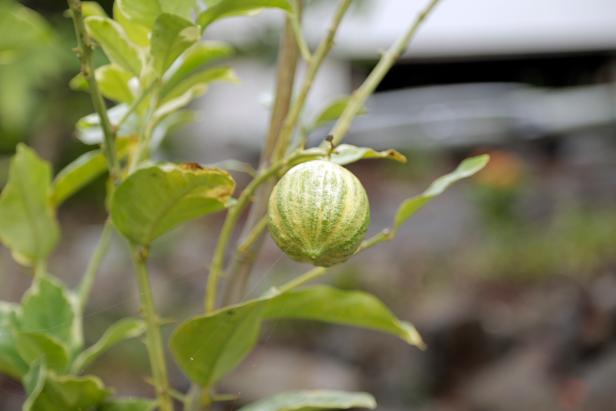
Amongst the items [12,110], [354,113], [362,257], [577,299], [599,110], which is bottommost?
[599,110]

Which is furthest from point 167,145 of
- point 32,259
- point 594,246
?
point 32,259

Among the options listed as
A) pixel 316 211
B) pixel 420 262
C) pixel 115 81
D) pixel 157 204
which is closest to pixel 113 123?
pixel 115 81

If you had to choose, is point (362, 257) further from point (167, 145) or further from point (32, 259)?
point (32, 259)

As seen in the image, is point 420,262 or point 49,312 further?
point 420,262

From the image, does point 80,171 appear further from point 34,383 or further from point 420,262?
point 420,262

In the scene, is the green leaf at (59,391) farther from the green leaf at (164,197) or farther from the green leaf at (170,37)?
the green leaf at (170,37)

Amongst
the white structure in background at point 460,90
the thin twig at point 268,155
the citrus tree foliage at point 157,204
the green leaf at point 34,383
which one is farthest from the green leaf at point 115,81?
the white structure in background at point 460,90
